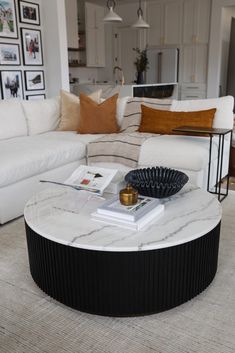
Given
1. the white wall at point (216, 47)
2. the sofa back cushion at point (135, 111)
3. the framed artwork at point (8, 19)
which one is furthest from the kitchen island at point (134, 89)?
the sofa back cushion at point (135, 111)

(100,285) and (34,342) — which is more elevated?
(100,285)

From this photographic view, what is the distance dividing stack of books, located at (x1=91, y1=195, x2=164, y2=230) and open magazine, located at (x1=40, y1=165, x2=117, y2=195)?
0.28 metres

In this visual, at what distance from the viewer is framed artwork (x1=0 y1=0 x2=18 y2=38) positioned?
462cm

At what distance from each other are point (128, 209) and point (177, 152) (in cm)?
147

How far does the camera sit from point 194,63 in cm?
704

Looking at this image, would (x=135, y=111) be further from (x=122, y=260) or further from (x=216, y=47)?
(x=216, y=47)

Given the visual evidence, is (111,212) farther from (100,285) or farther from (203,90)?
(203,90)

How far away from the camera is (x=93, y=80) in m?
8.02

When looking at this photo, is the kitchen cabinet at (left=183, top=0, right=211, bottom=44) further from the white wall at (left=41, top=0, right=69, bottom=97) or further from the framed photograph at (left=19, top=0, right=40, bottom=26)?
the framed photograph at (left=19, top=0, right=40, bottom=26)

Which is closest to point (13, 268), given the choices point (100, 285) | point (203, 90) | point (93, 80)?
point (100, 285)

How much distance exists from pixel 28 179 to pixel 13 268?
97 centimetres

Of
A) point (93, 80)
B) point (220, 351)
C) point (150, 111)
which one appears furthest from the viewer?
point (93, 80)

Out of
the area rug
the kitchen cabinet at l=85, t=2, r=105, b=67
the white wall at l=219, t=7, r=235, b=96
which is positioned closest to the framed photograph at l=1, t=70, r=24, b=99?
the kitchen cabinet at l=85, t=2, r=105, b=67

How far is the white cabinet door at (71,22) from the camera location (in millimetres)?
6309
